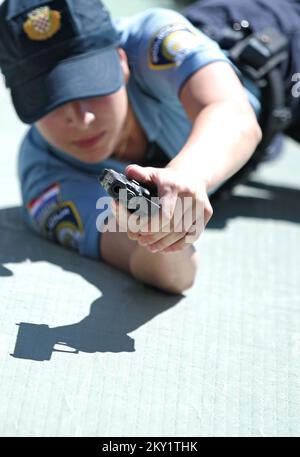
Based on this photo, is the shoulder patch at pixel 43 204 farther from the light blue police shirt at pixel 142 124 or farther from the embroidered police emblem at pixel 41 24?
the embroidered police emblem at pixel 41 24

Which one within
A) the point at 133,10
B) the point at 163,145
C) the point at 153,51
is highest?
the point at 153,51

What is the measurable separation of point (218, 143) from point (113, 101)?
0.66 ft

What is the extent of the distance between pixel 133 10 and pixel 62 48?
4.39ft

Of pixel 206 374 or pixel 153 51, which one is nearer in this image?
pixel 206 374

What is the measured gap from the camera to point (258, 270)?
3.55ft

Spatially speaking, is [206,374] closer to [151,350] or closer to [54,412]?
[151,350]

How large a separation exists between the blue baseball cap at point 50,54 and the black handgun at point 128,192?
0.89 feet

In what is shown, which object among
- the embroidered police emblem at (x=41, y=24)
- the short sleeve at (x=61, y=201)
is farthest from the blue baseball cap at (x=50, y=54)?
the short sleeve at (x=61, y=201)

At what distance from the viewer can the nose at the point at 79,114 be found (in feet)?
3.18

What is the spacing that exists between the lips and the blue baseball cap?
0.07 metres

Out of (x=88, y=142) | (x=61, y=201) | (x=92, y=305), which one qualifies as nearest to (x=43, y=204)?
(x=61, y=201)

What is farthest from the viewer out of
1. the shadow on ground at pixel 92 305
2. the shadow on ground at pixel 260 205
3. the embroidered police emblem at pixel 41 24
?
the shadow on ground at pixel 260 205

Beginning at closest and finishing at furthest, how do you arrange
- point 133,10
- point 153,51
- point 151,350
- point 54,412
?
point 54,412
point 151,350
point 153,51
point 133,10

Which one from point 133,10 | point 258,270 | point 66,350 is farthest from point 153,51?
point 133,10
